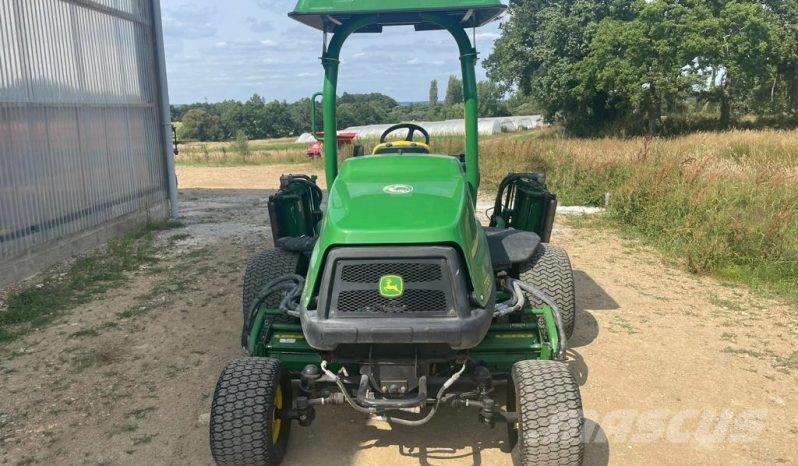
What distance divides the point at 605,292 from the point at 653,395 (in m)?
2.13

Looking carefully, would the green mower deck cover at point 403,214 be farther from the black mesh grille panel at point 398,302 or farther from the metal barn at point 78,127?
the metal barn at point 78,127

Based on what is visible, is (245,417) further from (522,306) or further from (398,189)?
(522,306)

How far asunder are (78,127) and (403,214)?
6253mm

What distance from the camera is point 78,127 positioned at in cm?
765

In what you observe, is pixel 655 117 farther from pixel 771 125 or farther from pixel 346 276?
pixel 346 276

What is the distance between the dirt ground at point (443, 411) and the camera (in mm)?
3301

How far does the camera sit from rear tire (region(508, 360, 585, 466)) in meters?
2.72

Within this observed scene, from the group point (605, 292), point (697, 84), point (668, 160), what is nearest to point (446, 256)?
point (605, 292)

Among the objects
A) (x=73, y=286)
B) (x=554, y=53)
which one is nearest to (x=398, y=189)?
(x=73, y=286)

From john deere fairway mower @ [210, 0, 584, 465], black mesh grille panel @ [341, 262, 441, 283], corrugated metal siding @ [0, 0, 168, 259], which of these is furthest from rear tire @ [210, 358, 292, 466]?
corrugated metal siding @ [0, 0, 168, 259]

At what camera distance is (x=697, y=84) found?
2514cm

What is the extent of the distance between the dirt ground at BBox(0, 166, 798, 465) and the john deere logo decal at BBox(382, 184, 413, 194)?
134 cm

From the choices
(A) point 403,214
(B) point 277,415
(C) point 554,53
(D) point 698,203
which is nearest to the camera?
(A) point 403,214

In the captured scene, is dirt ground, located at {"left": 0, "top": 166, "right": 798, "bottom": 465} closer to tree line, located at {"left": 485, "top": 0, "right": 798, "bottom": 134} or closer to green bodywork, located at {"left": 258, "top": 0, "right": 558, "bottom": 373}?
green bodywork, located at {"left": 258, "top": 0, "right": 558, "bottom": 373}
